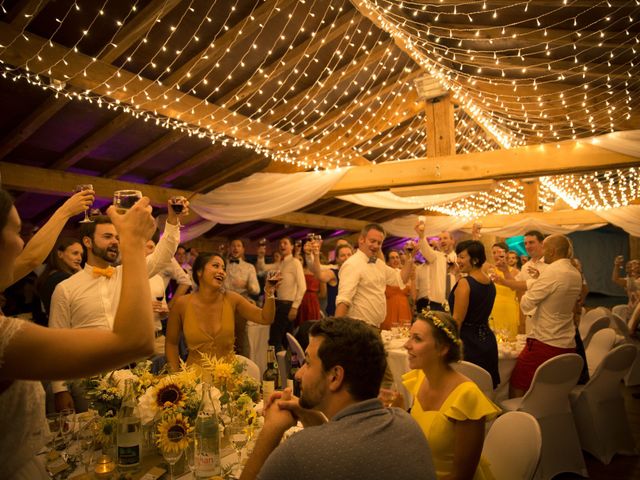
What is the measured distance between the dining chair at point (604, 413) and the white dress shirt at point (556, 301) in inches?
12.5

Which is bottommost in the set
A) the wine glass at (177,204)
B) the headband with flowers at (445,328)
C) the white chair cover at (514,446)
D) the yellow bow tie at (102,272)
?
the white chair cover at (514,446)

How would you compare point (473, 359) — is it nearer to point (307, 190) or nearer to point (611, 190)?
point (307, 190)

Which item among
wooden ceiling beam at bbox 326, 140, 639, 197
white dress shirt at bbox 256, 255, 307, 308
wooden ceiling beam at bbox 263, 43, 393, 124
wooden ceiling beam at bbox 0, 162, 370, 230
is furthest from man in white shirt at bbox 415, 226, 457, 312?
wooden ceiling beam at bbox 0, 162, 370, 230

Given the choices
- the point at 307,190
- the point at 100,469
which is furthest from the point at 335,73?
the point at 100,469

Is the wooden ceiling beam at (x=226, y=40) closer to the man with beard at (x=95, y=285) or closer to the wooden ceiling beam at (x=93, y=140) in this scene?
the wooden ceiling beam at (x=93, y=140)

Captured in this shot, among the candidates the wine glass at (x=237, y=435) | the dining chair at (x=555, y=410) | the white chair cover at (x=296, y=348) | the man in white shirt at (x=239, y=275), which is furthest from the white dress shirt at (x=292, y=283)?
Answer: the wine glass at (x=237, y=435)

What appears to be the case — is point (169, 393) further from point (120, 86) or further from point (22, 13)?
point (120, 86)

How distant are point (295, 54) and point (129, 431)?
4.41 meters

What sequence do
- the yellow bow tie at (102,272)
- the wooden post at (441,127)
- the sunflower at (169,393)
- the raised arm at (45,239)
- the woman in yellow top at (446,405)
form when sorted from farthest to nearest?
1. the wooden post at (441,127)
2. the yellow bow tie at (102,272)
3. the raised arm at (45,239)
4. the woman in yellow top at (446,405)
5. the sunflower at (169,393)

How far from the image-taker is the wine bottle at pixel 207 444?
1.55 m

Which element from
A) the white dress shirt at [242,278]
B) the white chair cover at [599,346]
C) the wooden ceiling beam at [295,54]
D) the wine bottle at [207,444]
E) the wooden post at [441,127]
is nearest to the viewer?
the wine bottle at [207,444]

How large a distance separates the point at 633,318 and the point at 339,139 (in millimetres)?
4291

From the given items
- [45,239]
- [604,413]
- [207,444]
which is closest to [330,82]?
[604,413]

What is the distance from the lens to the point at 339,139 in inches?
283
